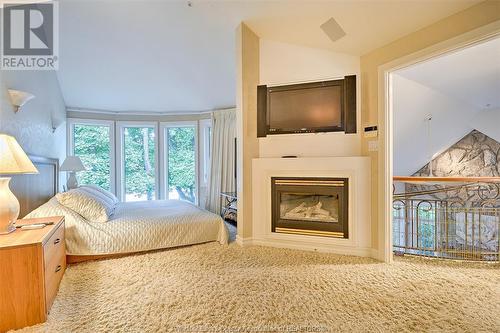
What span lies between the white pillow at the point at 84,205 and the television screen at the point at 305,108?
2017mm

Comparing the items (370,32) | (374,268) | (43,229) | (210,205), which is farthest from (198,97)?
(374,268)

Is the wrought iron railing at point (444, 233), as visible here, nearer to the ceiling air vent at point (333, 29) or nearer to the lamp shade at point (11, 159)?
the ceiling air vent at point (333, 29)

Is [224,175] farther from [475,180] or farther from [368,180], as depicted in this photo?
[475,180]

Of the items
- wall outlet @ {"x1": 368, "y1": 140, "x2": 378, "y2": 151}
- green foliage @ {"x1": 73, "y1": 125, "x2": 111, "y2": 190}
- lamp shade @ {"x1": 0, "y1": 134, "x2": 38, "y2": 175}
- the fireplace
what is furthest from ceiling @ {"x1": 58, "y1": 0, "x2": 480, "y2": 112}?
lamp shade @ {"x1": 0, "y1": 134, "x2": 38, "y2": 175}

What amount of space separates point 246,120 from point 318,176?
3.46ft

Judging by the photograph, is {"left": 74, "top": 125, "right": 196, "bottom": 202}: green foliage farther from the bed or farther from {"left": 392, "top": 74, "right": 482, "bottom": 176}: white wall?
{"left": 392, "top": 74, "right": 482, "bottom": 176}: white wall

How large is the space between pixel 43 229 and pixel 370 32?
325cm

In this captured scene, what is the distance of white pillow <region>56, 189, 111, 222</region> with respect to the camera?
2.46 meters

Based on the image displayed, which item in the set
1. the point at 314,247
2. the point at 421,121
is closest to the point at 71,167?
the point at 314,247

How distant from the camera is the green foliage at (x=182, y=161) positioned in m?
5.33

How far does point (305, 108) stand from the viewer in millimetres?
2846

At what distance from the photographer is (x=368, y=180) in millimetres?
2639

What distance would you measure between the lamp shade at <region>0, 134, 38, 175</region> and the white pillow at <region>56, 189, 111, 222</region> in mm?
808

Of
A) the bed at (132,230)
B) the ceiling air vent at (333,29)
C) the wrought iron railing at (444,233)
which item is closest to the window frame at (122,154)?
the bed at (132,230)
